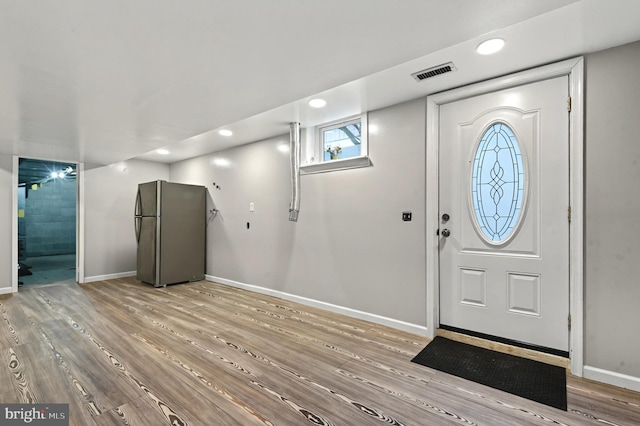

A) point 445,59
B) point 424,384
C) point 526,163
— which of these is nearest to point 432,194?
point 526,163

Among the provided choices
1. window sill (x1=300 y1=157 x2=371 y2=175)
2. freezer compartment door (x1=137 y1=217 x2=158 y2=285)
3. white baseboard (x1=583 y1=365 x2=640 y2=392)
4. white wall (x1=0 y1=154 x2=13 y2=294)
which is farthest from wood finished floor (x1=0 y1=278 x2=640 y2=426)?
window sill (x1=300 y1=157 x2=371 y2=175)

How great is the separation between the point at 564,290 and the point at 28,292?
645 cm

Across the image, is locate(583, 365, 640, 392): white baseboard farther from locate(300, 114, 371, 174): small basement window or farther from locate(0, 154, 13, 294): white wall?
locate(0, 154, 13, 294): white wall

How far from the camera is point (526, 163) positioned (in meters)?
2.39

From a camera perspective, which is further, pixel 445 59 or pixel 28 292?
pixel 28 292

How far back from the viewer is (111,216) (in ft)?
17.8

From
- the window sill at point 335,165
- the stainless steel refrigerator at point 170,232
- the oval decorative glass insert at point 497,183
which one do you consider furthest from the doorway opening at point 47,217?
the oval decorative glass insert at point 497,183

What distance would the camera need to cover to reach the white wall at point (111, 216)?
516cm

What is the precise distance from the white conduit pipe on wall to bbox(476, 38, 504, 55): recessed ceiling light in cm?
214

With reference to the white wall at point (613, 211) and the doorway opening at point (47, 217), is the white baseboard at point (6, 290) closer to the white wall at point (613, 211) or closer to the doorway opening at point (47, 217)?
the doorway opening at point (47, 217)

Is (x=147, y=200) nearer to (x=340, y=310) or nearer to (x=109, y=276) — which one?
(x=109, y=276)

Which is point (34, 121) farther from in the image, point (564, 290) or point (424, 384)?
point (564, 290)

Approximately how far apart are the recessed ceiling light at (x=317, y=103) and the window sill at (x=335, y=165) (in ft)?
2.13

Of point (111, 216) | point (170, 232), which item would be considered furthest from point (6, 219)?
point (170, 232)
